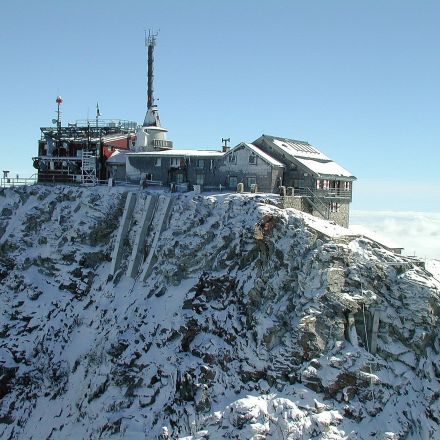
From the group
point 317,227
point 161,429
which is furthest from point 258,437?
point 317,227

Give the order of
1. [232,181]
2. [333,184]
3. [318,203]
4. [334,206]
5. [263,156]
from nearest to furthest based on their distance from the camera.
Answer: [263,156]
[318,203]
[232,181]
[334,206]
[333,184]

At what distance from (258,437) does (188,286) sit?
655 inches

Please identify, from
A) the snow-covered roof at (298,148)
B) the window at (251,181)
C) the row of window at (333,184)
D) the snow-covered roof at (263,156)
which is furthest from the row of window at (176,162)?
the row of window at (333,184)

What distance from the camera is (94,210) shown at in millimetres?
72250

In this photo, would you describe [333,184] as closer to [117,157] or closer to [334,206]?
[334,206]

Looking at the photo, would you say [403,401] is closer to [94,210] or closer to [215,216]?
[215,216]

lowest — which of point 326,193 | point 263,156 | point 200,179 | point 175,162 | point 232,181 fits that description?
point 326,193

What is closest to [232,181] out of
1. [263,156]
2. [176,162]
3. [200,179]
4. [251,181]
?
[251,181]

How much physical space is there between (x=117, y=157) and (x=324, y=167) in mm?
26752

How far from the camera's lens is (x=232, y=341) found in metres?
56.4

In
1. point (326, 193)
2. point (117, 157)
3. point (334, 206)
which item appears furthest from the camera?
point (117, 157)

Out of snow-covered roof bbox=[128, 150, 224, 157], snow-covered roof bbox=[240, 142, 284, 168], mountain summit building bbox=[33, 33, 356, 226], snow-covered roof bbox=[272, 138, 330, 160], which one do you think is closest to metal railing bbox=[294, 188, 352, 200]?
mountain summit building bbox=[33, 33, 356, 226]

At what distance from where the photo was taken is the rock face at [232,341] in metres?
53.2

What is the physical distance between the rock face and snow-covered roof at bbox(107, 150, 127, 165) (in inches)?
486
